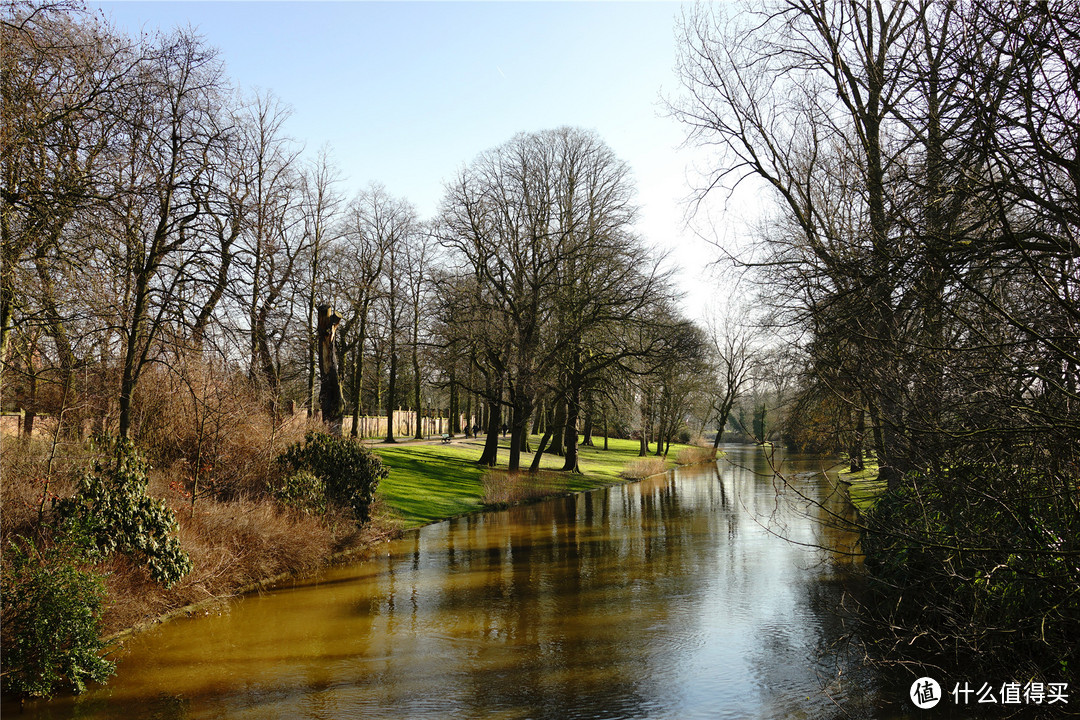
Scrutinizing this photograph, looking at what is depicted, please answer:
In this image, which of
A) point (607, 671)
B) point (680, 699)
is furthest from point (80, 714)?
point (680, 699)

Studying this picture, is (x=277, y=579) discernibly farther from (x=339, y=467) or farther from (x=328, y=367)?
(x=328, y=367)

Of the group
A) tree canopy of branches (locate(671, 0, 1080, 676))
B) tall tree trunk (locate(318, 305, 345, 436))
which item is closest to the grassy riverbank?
tall tree trunk (locate(318, 305, 345, 436))

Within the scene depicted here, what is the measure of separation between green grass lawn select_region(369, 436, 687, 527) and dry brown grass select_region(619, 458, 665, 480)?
21.2 inches

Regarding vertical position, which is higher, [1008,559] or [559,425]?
[559,425]

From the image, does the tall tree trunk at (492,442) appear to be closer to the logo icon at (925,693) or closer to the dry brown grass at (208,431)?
the dry brown grass at (208,431)

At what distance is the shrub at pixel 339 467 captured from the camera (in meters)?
15.3

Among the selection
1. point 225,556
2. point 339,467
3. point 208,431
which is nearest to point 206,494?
point 208,431

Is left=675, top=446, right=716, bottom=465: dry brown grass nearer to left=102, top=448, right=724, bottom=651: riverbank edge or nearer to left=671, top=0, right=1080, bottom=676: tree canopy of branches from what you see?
left=102, top=448, right=724, bottom=651: riverbank edge

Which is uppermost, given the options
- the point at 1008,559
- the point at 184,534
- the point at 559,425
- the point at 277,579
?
the point at 559,425

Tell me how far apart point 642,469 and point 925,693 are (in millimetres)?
31635

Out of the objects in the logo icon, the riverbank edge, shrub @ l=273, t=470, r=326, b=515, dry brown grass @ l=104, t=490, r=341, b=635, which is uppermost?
shrub @ l=273, t=470, r=326, b=515

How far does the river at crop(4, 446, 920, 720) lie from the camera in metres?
7.43

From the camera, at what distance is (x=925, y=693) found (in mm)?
7195

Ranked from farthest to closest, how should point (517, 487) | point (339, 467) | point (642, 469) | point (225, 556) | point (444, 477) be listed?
1. point (642, 469)
2. point (444, 477)
3. point (517, 487)
4. point (339, 467)
5. point (225, 556)
